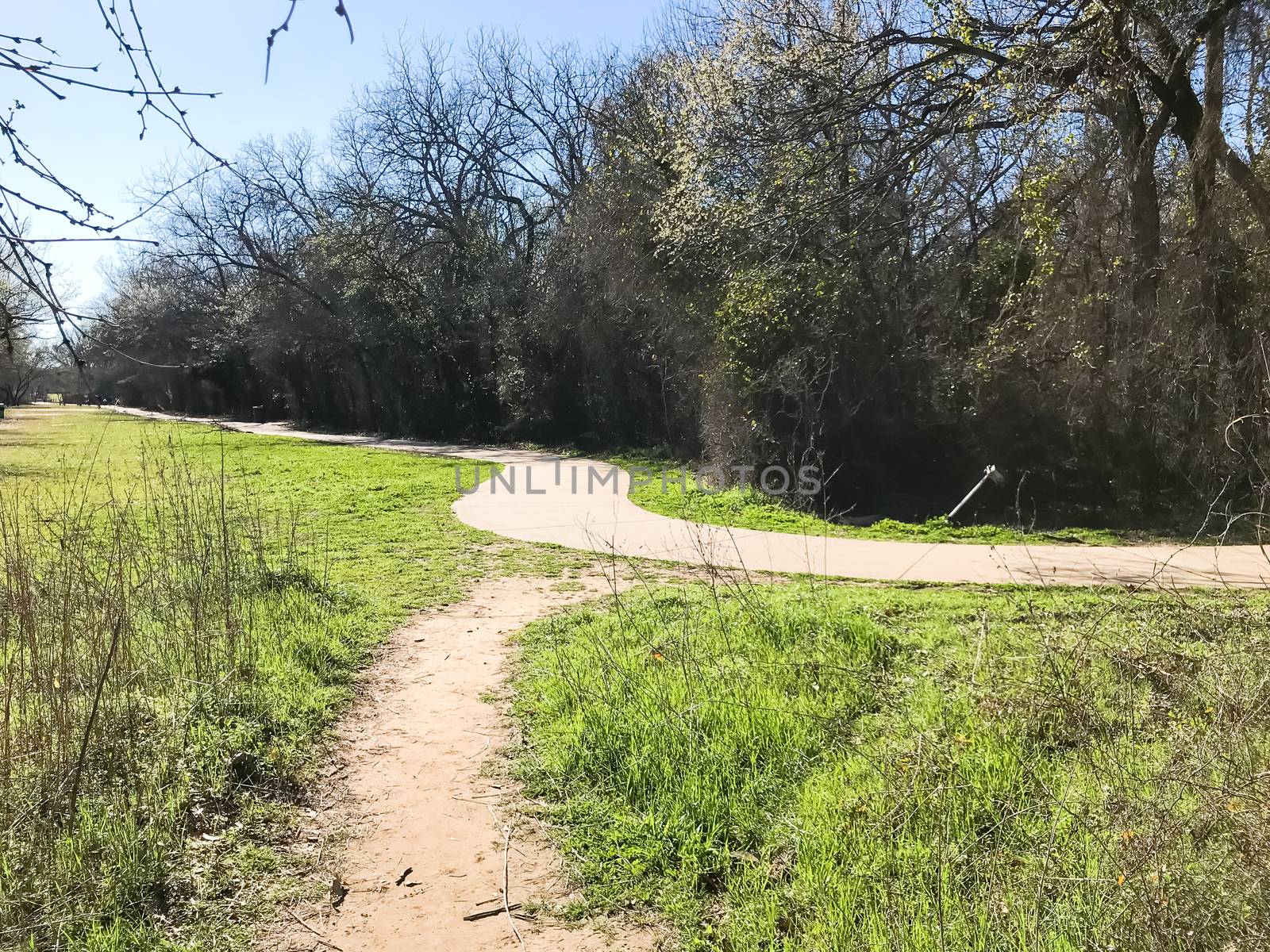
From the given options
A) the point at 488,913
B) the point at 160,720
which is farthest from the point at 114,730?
the point at 488,913

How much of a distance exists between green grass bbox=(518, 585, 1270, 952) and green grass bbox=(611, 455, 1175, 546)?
147 inches

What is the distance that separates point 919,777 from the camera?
329cm

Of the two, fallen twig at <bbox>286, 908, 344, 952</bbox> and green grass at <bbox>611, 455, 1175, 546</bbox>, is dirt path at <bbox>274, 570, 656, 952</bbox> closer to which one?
fallen twig at <bbox>286, 908, 344, 952</bbox>

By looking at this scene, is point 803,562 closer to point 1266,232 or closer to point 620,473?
point 1266,232

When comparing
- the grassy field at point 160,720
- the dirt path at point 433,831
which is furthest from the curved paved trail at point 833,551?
the grassy field at point 160,720

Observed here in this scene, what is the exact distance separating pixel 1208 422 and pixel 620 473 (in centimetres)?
953

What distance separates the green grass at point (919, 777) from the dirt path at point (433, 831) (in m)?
0.19

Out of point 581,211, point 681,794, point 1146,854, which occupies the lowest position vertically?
point 681,794

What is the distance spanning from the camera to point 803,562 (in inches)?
321

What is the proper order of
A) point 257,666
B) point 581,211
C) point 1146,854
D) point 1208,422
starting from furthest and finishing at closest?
1. point 581,211
2. point 1208,422
3. point 257,666
4. point 1146,854

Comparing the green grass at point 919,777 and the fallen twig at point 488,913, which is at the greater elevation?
the green grass at point 919,777

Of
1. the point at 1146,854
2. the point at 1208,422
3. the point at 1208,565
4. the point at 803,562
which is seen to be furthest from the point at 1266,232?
the point at 1146,854

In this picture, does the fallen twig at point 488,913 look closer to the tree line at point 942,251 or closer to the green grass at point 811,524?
the tree line at point 942,251

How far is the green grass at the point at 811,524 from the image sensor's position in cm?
945
